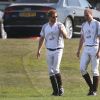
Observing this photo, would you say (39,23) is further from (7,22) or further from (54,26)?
(54,26)

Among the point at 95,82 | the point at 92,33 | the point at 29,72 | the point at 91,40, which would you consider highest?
the point at 92,33

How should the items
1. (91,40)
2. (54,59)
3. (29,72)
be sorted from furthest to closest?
(29,72)
(54,59)
(91,40)

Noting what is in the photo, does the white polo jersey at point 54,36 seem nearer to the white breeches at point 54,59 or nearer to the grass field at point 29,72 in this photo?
the white breeches at point 54,59

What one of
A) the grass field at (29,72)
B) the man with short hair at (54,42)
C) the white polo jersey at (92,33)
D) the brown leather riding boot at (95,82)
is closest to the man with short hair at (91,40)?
the white polo jersey at (92,33)

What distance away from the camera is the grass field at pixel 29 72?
15297 millimetres

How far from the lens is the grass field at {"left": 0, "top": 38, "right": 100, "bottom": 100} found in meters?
15.3

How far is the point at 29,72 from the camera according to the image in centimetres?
1670

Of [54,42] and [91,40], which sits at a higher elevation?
[91,40]

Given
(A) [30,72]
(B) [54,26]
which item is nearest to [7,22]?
(A) [30,72]

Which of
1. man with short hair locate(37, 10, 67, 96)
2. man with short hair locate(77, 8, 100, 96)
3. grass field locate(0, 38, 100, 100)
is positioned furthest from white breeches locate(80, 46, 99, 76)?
grass field locate(0, 38, 100, 100)

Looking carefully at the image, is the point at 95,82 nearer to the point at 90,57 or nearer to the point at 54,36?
the point at 90,57

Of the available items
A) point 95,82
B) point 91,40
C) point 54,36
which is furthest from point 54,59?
point 95,82

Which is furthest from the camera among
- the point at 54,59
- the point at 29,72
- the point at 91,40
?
the point at 29,72

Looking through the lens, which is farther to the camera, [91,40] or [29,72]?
[29,72]
